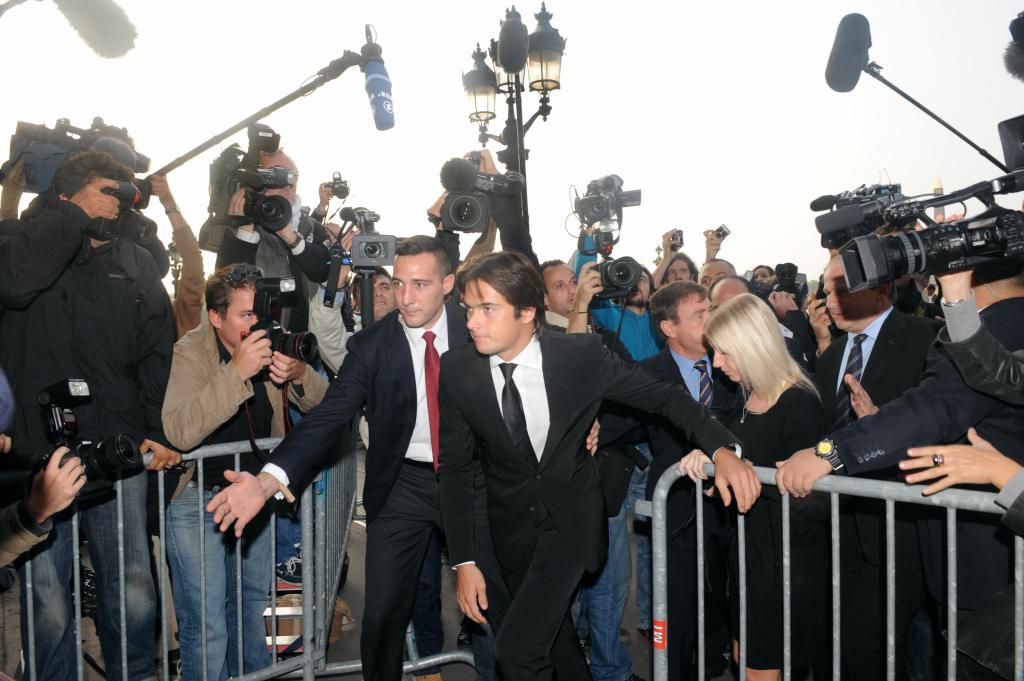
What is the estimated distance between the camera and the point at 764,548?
133 inches

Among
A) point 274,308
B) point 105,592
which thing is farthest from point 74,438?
point 274,308

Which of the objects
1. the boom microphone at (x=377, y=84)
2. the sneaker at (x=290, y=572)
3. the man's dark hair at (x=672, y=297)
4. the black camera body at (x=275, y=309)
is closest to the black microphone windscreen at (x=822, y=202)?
the man's dark hair at (x=672, y=297)

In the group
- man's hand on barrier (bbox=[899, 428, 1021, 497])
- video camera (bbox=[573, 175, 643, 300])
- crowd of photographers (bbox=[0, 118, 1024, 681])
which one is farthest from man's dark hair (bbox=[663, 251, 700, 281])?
man's hand on barrier (bbox=[899, 428, 1021, 497])

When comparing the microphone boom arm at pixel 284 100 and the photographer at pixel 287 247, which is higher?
the microphone boom arm at pixel 284 100

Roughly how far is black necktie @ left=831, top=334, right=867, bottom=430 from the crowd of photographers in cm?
2

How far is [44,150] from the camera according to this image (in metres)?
4.13

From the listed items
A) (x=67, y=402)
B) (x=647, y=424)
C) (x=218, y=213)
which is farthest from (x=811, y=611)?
(x=218, y=213)

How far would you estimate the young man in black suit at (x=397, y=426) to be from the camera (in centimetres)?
376

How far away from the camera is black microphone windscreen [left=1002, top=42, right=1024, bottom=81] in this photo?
4699mm

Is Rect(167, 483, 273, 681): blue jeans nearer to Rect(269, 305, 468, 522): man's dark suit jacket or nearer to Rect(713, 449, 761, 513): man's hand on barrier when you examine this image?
Rect(269, 305, 468, 522): man's dark suit jacket

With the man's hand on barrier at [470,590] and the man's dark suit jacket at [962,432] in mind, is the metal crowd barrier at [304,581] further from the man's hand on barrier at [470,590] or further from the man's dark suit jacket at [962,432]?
the man's dark suit jacket at [962,432]

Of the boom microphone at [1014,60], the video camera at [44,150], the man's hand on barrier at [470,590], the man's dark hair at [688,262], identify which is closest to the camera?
the man's hand on barrier at [470,590]

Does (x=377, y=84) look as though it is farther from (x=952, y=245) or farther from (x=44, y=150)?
(x=952, y=245)

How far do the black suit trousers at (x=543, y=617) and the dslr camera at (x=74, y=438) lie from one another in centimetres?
166
